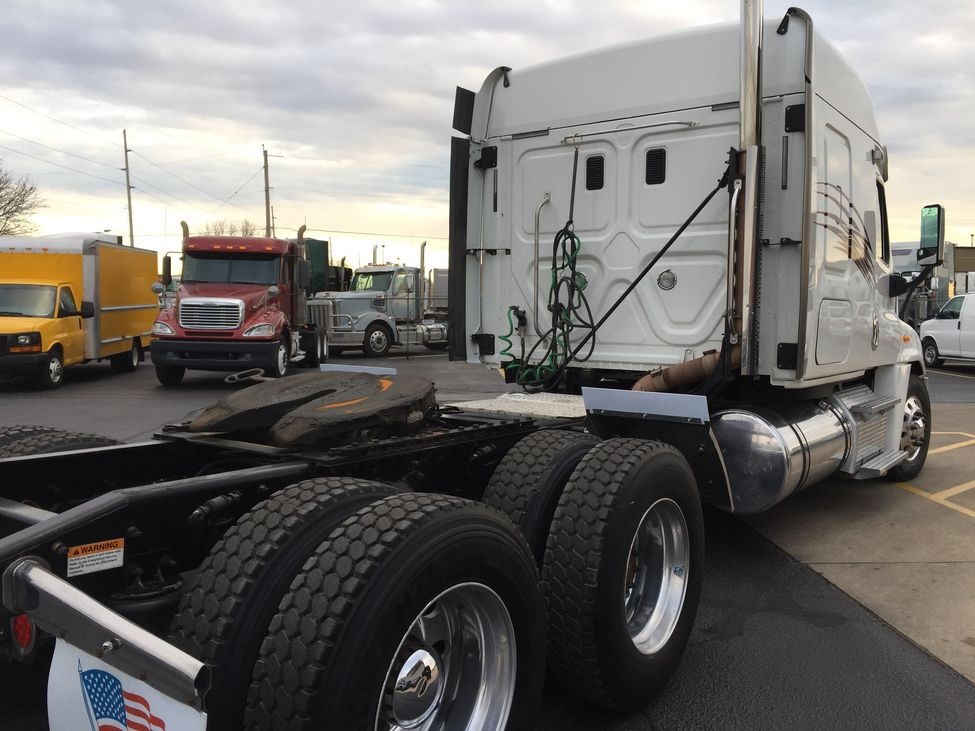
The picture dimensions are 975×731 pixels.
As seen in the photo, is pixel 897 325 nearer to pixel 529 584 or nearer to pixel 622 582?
pixel 622 582

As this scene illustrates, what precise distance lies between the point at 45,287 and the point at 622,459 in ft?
48.4

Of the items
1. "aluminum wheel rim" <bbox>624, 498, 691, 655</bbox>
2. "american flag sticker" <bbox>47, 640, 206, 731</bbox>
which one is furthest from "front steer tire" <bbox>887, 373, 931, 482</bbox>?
"american flag sticker" <bbox>47, 640, 206, 731</bbox>

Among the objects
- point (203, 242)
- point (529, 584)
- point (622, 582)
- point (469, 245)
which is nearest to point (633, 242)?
point (469, 245)

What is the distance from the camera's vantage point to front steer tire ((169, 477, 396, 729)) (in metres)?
2.02

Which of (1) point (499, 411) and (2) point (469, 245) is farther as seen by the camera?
(2) point (469, 245)

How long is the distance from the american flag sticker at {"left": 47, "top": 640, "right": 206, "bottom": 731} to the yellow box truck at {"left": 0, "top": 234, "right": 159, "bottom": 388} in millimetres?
13654

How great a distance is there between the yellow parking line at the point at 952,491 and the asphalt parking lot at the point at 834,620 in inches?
0.6

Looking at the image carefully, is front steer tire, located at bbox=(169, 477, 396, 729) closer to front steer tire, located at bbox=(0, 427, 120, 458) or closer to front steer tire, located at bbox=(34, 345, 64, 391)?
front steer tire, located at bbox=(0, 427, 120, 458)

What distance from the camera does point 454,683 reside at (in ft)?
8.21

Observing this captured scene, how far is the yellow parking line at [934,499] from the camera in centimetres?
621

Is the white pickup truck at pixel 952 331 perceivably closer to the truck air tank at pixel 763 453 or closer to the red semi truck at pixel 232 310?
the red semi truck at pixel 232 310

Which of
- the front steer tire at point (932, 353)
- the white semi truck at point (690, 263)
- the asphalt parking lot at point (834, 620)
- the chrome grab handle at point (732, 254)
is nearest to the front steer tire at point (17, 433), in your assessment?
the asphalt parking lot at point (834, 620)

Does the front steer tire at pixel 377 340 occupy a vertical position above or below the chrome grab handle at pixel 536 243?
below

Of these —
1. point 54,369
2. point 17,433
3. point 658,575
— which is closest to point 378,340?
point 54,369
